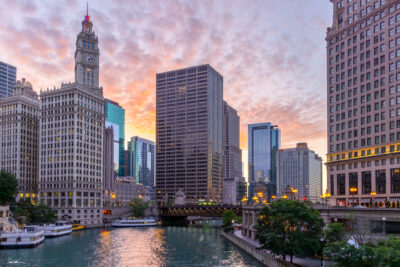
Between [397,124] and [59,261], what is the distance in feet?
288

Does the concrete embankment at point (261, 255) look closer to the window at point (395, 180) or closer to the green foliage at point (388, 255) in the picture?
the green foliage at point (388, 255)

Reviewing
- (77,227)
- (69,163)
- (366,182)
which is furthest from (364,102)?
(69,163)

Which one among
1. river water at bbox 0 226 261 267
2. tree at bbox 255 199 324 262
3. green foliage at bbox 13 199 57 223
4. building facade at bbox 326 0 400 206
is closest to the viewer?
tree at bbox 255 199 324 262

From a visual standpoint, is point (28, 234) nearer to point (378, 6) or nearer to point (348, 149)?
point (348, 149)

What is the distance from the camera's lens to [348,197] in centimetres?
12250

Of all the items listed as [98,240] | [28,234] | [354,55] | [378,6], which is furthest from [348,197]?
[28,234]

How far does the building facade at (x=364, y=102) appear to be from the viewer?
11125 centimetres

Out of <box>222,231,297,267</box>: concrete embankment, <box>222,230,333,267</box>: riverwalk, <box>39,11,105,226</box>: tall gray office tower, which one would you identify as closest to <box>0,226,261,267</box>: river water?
<box>222,231,297,267</box>: concrete embankment

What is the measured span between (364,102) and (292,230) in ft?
208

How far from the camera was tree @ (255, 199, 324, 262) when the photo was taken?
67812 mm

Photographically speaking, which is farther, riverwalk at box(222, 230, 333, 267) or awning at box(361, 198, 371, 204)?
awning at box(361, 198, 371, 204)

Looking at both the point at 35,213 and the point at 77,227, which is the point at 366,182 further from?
the point at 35,213

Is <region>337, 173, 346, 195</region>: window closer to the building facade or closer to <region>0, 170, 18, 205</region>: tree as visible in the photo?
the building facade

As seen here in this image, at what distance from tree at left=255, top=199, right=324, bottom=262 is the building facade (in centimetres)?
4781
